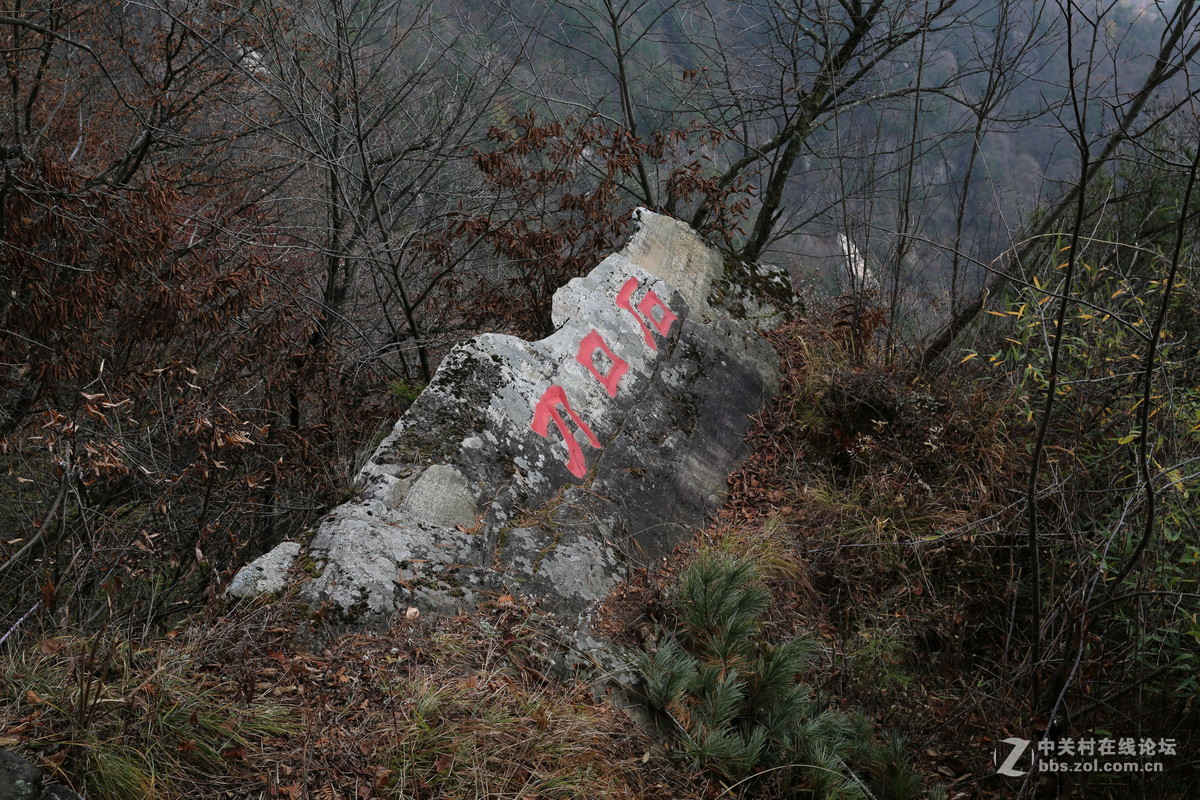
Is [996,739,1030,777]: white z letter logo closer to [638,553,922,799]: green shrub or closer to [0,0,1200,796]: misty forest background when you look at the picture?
[0,0,1200,796]: misty forest background

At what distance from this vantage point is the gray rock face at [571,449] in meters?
3.04

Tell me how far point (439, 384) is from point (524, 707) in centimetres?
172

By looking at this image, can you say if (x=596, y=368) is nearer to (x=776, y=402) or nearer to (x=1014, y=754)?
(x=776, y=402)

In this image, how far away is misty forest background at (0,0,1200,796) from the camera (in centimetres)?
302

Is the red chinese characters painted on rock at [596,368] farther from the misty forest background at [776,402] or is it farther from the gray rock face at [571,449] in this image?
the misty forest background at [776,402]

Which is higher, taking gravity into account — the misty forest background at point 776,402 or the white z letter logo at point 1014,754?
the misty forest background at point 776,402

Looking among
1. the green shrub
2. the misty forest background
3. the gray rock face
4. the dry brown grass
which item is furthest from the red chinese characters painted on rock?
the dry brown grass

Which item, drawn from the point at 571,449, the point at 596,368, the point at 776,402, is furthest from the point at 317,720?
the point at 776,402

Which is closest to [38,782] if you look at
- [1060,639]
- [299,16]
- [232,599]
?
[232,599]

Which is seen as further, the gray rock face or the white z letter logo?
the gray rock face

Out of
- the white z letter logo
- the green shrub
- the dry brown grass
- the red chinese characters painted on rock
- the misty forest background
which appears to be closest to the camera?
the dry brown grass

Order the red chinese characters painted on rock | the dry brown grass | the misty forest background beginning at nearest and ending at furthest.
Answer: the dry brown grass < the misty forest background < the red chinese characters painted on rock

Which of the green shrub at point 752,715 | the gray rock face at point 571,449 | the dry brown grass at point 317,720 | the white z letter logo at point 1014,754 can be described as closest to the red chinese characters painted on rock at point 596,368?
the gray rock face at point 571,449

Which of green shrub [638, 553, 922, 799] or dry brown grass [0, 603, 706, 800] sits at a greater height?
green shrub [638, 553, 922, 799]
